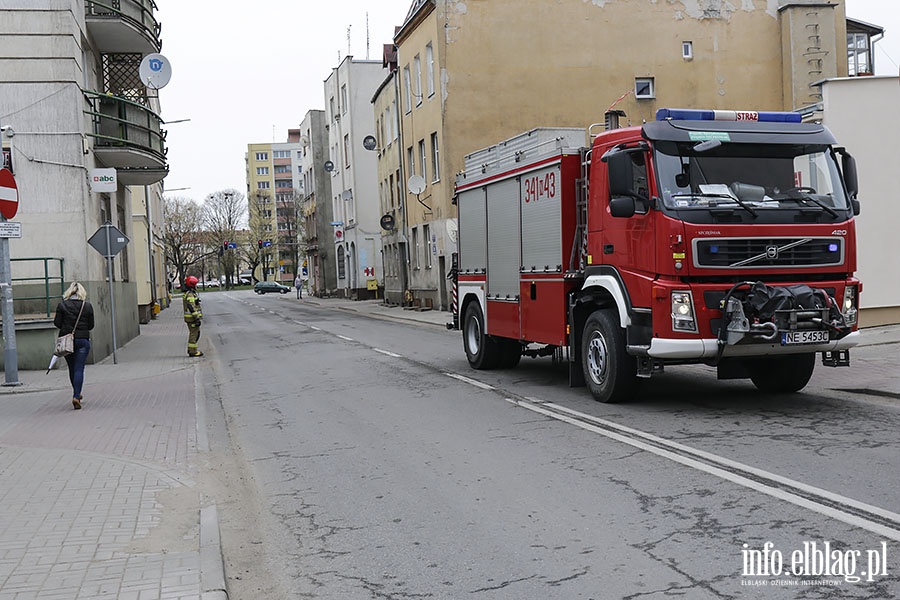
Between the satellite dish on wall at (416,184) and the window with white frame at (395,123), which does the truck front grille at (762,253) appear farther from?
the window with white frame at (395,123)

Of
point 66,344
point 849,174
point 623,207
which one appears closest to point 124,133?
point 66,344

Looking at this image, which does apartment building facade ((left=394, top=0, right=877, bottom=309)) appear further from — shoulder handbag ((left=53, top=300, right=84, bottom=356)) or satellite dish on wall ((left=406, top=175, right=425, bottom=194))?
shoulder handbag ((left=53, top=300, right=84, bottom=356))

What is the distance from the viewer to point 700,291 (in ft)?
30.1

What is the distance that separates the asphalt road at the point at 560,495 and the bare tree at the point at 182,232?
267 feet

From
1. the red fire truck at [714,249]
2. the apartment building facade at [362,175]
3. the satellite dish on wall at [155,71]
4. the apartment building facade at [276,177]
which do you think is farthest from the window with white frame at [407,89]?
the apartment building facade at [276,177]

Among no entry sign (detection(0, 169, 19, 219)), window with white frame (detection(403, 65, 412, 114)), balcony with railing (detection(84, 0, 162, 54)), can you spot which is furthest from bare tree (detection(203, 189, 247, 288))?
no entry sign (detection(0, 169, 19, 219))

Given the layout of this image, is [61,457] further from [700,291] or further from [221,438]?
[700,291]

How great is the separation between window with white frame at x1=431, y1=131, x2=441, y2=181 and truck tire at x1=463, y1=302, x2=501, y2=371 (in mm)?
22232

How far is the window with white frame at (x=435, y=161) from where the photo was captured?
36906 mm

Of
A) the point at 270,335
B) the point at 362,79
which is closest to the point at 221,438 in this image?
the point at 270,335

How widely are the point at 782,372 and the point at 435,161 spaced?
27.9 metres

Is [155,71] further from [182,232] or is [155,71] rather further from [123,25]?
[182,232]

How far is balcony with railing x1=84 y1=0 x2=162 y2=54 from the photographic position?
21.1 metres

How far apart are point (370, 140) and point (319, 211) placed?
2306cm
